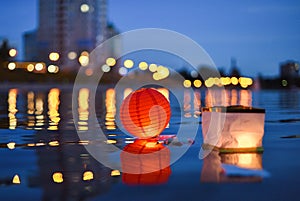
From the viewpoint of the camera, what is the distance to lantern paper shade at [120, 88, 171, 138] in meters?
8.16

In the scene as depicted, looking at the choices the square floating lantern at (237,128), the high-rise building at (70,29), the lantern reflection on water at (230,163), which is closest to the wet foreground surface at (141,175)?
the lantern reflection on water at (230,163)

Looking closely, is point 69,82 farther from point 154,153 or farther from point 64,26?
point 154,153

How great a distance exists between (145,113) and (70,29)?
3774 inches

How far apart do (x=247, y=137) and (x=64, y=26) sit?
98.9m

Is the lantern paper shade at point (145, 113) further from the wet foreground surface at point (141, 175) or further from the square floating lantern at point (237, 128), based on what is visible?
the square floating lantern at point (237, 128)

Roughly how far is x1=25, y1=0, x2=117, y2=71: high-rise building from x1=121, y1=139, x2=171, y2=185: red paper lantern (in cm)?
8646

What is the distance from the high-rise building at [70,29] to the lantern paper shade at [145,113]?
85.9 meters

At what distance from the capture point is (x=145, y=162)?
6426 mm

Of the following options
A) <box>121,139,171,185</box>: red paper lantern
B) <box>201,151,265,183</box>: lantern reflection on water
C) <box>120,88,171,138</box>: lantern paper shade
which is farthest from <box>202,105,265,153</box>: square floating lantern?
<box>120,88,171,138</box>: lantern paper shade

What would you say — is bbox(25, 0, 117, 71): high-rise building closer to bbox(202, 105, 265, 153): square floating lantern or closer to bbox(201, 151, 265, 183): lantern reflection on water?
bbox(202, 105, 265, 153): square floating lantern

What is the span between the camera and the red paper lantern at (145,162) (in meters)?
5.40

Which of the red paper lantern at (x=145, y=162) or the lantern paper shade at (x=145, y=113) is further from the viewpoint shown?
the lantern paper shade at (x=145, y=113)

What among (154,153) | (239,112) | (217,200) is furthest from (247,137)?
(217,200)

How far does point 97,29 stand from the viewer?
104562 millimetres
